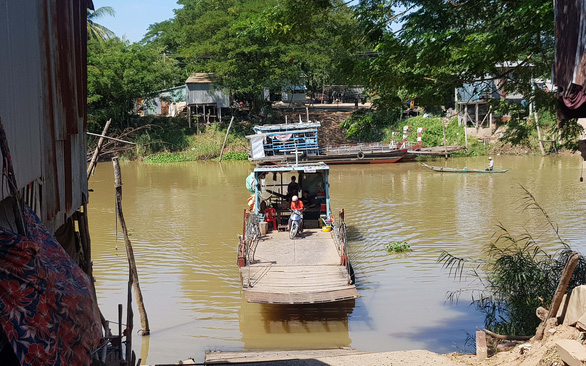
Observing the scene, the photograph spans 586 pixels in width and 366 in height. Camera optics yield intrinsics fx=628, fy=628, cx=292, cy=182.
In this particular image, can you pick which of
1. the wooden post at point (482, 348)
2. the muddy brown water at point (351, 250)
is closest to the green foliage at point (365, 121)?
the muddy brown water at point (351, 250)

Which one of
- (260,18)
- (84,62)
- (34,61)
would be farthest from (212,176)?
(34,61)

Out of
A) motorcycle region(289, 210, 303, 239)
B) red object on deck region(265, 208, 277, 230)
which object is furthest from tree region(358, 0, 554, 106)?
red object on deck region(265, 208, 277, 230)

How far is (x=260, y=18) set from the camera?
11.5 metres

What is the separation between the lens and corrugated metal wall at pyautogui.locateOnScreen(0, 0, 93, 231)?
4.61 meters

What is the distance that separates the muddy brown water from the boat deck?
2.55 feet

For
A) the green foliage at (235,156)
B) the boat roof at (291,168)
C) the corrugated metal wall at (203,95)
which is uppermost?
the corrugated metal wall at (203,95)

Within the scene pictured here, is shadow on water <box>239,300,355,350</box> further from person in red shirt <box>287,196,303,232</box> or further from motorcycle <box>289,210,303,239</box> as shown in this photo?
person in red shirt <box>287,196,303,232</box>

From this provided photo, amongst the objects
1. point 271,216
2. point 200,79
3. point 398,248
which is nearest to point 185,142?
point 200,79

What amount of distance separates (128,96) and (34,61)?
114 ft

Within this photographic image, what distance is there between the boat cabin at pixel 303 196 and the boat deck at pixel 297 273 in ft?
3.56

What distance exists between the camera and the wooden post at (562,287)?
23.7ft

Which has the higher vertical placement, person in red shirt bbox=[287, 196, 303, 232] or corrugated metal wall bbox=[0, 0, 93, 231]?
corrugated metal wall bbox=[0, 0, 93, 231]

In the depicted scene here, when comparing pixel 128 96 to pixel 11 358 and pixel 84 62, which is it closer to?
pixel 84 62

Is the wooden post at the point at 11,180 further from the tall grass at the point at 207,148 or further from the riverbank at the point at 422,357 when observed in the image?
the tall grass at the point at 207,148
